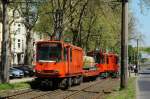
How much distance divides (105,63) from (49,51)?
3004 centimetres

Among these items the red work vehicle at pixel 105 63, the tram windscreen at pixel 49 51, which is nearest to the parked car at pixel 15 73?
the red work vehicle at pixel 105 63

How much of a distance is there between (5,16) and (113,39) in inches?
1949

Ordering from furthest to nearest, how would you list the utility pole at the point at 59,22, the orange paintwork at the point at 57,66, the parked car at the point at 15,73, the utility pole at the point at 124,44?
the parked car at the point at 15,73, the utility pole at the point at 59,22, the orange paintwork at the point at 57,66, the utility pole at the point at 124,44

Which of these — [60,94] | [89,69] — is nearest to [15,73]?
[89,69]

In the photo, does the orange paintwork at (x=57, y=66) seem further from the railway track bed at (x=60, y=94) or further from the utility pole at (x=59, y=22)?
the utility pole at (x=59, y=22)

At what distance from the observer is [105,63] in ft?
218

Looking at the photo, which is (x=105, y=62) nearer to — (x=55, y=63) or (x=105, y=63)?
(x=105, y=63)

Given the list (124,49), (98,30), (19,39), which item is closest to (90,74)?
(124,49)

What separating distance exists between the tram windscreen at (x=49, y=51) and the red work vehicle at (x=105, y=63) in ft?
81.0

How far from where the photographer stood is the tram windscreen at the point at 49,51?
3700 centimetres

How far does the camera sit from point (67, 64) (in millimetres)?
38500

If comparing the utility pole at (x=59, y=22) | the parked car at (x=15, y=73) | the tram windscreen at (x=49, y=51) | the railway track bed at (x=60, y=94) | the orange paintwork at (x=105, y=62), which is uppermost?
the utility pole at (x=59, y=22)

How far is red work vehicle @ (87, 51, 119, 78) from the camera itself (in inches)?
2495

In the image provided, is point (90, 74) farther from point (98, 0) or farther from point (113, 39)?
point (113, 39)
